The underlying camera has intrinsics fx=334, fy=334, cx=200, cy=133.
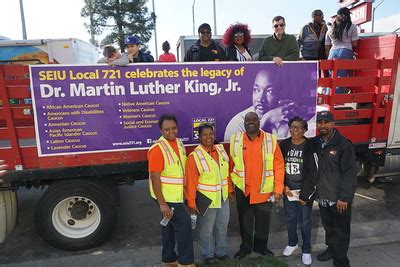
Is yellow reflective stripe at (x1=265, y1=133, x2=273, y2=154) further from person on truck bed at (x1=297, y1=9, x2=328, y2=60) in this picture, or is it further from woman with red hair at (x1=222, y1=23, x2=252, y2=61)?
person on truck bed at (x1=297, y1=9, x2=328, y2=60)

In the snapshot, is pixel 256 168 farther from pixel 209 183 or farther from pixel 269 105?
pixel 269 105

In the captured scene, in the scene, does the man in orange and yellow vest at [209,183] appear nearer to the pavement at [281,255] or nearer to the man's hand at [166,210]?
the man's hand at [166,210]

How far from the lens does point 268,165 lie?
3258mm

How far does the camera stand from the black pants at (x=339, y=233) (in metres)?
3.24

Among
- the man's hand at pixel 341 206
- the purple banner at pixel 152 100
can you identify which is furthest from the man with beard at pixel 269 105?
the man's hand at pixel 341 206

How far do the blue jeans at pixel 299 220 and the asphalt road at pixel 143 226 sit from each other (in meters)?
0.41

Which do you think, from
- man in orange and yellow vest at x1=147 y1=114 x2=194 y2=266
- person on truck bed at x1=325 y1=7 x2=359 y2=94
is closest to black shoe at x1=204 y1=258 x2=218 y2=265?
man in orange and yellow vest at x1=147 y1=114 x2=194 y2=266

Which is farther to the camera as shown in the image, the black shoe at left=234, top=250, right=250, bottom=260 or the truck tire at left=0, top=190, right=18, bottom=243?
the truck tire at left=0, top=190, right=18, bottom=243

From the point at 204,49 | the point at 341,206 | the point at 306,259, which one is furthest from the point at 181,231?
the point at 204,49

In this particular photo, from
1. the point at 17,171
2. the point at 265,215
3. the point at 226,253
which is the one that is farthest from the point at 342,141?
the point at 17,171

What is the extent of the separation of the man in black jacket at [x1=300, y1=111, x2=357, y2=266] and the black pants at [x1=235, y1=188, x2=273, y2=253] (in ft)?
1.35

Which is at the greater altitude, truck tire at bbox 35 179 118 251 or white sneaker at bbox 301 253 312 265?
truck tire at bbox 35 179 118 251

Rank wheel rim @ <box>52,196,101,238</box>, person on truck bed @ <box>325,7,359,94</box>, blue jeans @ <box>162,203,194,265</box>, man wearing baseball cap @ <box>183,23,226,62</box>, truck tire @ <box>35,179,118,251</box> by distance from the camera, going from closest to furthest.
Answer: blue jeans @ <box>162,203,194,265</box>
truck tire @ <box>35,179,118,251</box>
wheel rim @ <box>52,196,101,238</box>
man wearing baseball cap @ <box>183,23,226,62</box>
person on truck bed @ <box>325,7,359,94</box>

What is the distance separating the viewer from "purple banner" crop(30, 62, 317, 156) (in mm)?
3389
